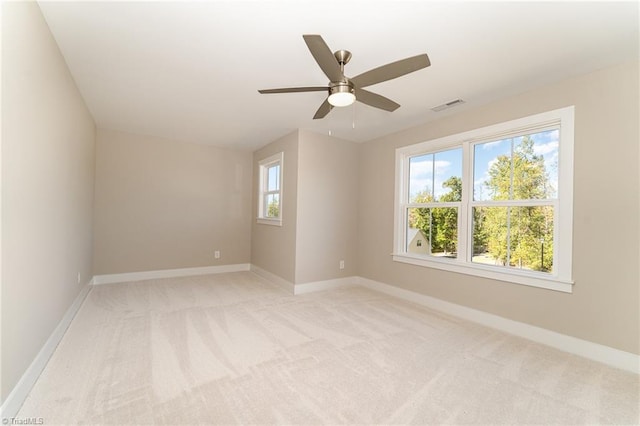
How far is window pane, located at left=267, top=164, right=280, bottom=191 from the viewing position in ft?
16.3

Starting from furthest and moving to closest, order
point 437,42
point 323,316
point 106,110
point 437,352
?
point 106,110 < point 323,316 < point 437,352 < point 437,42

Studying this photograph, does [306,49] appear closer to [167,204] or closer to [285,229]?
[285,229]

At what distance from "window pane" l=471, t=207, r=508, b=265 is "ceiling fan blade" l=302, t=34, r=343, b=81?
91.6 inches

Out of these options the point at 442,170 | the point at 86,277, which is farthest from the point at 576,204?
the point at 86,277

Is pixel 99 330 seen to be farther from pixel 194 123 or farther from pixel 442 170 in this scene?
pixel 442 170

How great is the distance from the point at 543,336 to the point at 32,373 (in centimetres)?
404

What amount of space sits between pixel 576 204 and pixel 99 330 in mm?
4566

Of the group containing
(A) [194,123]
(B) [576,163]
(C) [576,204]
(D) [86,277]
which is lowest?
(D) [86,277]

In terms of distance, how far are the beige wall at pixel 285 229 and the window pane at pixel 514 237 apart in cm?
243

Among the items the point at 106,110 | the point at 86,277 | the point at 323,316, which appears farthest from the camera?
the point at 86,277

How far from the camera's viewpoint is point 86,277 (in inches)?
148

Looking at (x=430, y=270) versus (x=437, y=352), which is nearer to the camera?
(x=437, y=352)

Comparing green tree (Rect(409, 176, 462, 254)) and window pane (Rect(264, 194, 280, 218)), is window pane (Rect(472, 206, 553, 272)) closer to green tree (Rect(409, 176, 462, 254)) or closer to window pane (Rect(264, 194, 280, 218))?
green tree (Rect(409, 176, 462, 254))

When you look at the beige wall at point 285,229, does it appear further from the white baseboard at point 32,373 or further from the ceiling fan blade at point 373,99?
the white baseboard at point 32,373
